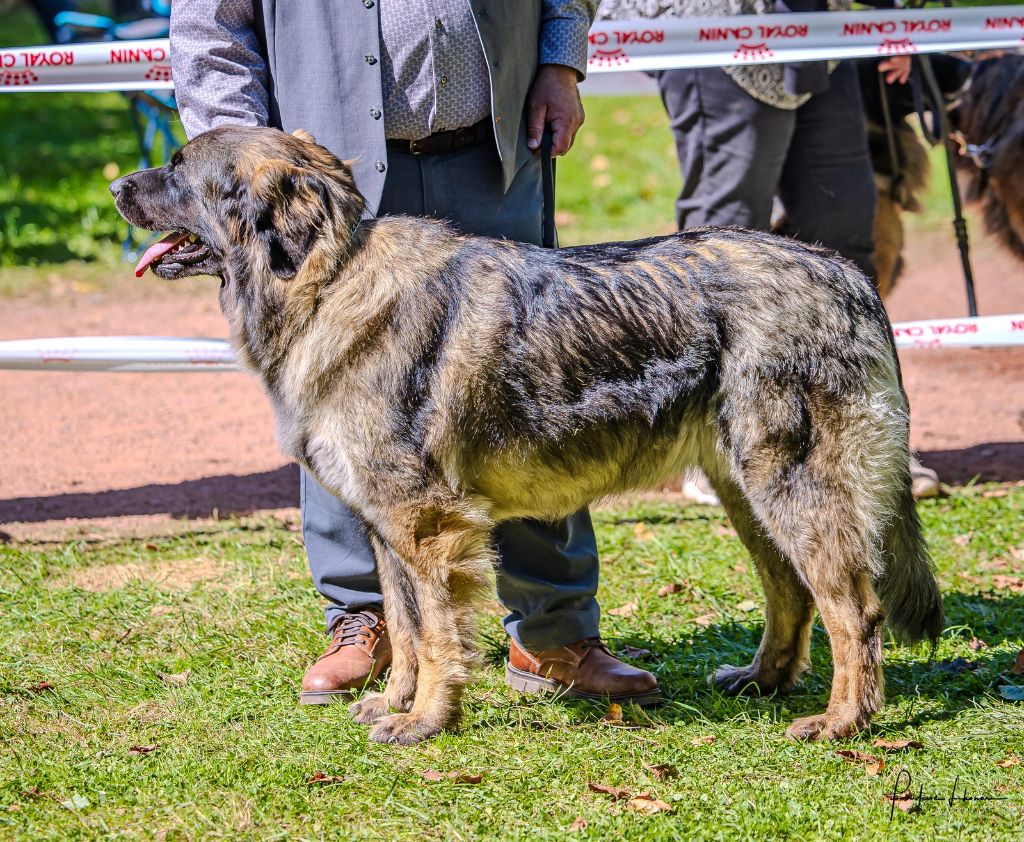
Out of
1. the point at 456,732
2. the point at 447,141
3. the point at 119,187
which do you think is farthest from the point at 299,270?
the point at 456,732

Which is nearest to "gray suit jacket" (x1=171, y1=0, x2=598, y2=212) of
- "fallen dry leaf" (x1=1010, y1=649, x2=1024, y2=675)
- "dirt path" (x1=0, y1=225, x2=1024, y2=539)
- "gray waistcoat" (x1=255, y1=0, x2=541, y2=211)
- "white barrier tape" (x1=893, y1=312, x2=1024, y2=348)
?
"gray waistcoat" (x1=255, y1=0, x2=541, y2=211)

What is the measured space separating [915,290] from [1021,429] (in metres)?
2.82

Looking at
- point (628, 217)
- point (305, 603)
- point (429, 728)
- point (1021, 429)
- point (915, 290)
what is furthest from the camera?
point (628, 217)

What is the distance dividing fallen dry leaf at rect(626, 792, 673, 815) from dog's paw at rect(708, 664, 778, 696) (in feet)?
2.50

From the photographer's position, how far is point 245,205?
3117 millimetres

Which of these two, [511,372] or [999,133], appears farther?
[999,133]

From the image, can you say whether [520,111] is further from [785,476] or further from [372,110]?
[785,476]

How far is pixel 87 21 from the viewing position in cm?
1177

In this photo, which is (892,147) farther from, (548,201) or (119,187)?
(119,187)

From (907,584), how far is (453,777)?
1491mm

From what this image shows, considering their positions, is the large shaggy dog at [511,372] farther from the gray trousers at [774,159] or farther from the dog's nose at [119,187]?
the gray trousers at [774,159]

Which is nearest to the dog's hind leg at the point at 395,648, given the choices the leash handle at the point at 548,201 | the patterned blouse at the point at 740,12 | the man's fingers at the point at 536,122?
the leash handle at the point at 548,201

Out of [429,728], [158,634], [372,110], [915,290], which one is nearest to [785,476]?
[429,728]

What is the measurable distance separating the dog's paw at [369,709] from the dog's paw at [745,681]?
109 centimetres
